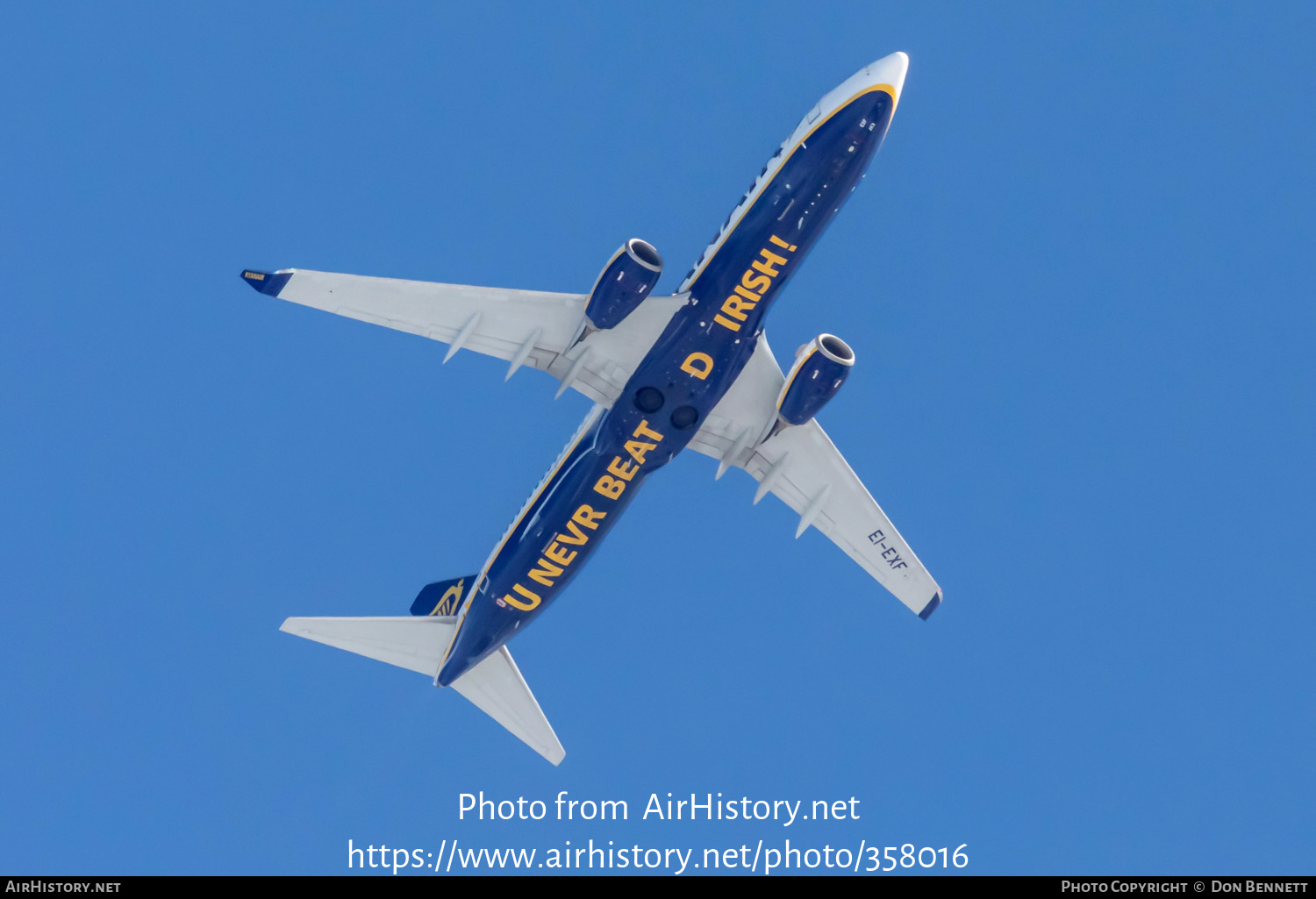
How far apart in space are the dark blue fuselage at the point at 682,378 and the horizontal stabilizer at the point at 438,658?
3.38ft

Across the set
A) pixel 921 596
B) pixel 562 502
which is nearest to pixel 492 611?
pixel 562 502

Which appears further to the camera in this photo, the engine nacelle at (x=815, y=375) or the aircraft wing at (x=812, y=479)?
the aircraft wing at (x=812, y=479)

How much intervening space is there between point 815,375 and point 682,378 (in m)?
3.23

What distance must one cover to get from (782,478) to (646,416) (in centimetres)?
598

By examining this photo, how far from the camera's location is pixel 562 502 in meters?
29.9

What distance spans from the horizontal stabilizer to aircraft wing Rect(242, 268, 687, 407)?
8.08m

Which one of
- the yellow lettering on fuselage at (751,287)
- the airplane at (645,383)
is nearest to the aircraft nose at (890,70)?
the airplane at (645,383)

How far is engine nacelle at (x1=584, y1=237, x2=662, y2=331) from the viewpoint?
27.1 metres

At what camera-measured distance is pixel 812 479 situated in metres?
33.6

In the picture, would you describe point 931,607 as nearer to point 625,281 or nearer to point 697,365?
point 697,365

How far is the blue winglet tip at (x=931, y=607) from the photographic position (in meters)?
34.2

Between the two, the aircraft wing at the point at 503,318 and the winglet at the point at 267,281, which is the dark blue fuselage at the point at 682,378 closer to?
the aircraft wing at the point at 503,318

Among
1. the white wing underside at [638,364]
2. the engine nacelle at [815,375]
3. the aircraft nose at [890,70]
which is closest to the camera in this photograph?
the aircraft nose at [890,70]

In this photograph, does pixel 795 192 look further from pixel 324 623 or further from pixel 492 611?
pixel 324 623
